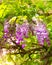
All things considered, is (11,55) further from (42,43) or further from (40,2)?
(40,2)

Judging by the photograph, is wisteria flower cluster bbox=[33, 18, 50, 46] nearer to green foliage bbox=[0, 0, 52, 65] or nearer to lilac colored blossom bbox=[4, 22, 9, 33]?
green foliage bbox=[0, 0, 52, 65]

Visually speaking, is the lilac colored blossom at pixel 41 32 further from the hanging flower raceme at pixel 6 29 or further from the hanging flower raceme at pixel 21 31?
the hanging flower raceme at pixel 6 29

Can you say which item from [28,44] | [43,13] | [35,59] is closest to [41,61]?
[35,59]

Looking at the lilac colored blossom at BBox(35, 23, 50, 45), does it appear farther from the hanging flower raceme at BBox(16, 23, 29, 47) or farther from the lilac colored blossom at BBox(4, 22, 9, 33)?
the lilac colored blossom at BBox(4, 22, 9, 33)

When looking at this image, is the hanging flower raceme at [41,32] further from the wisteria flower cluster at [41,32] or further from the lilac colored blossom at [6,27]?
the lilac colored blossom at [6,27]

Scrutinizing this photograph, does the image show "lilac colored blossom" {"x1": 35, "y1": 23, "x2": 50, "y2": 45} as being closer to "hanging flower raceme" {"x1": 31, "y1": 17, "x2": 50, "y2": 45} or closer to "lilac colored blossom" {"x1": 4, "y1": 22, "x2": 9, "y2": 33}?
"hanging flower raceme" {"x1": 31, "y1": 17, "x2": 50, "y2": 45}

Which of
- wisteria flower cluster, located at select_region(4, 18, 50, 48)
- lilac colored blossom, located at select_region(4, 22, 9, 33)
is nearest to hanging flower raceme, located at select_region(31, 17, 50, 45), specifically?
wisteria flower cluster, located at select_region(4, 18, 50, 48)

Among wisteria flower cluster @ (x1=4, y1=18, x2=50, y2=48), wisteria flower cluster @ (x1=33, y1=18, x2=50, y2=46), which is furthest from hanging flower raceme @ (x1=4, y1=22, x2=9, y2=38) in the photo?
wisteria flower cluster @ (x1=33, y1=18, x2=50, y2=46)

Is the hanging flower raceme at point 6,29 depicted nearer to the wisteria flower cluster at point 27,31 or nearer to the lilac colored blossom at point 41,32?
the wisteria flower cluster at point 27,31

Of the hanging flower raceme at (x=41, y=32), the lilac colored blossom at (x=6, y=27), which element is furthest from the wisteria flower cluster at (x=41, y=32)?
the lilac colored blossom at (x=6, y=27)

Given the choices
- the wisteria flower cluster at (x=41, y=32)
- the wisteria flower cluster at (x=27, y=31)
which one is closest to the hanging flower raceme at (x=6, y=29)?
the wisteria flower cluster at (x=27, y=31)

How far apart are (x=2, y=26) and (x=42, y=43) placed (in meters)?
0.31

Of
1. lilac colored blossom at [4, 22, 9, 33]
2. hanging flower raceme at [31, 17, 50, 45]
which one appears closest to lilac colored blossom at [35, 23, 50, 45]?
hanging flower raceme at [31, 17, 50, 45]

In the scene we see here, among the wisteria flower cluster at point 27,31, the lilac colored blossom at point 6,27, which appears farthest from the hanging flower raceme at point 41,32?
the lilac colored blossom at point 6,27
